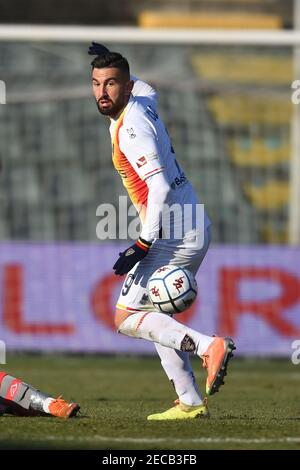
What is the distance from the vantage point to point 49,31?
18.9 metres

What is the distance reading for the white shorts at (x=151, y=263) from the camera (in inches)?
357

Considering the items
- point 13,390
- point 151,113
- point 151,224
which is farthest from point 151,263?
point 13,390

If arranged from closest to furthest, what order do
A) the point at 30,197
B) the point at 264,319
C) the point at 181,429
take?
the point at 181,429
the point at 264,319
the point at 30,197

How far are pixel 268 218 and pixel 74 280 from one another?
12.2ft

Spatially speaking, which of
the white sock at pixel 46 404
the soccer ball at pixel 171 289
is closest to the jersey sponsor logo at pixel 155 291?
the soccer ball at pixel 171 289

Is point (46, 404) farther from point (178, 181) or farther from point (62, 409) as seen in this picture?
point (178, 181)

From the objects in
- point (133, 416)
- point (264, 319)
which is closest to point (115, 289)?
point (264, 319)

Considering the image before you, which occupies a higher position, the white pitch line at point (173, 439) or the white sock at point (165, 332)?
the white sock at point (165, 332)

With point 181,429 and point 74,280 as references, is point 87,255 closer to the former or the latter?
point 74,280

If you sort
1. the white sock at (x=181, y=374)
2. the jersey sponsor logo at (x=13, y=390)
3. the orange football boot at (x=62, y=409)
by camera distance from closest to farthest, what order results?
the orange football boot at (x=62, y=409) < the jersey sponsor logo at (x=13, y=390) < the white sock at (x=181, y=374)

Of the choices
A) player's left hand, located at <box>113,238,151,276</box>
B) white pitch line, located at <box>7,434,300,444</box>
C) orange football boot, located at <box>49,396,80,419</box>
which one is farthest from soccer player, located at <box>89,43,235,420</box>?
white pitch line, located at <box>7,434,300,444</box>

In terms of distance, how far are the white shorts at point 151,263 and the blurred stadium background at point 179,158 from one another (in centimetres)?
934

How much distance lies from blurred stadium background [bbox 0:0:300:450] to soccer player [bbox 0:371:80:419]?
9.49 metres

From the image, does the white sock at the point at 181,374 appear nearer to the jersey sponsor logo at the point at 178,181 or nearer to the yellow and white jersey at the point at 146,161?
the yellow and white jersey at the point at 146,161
